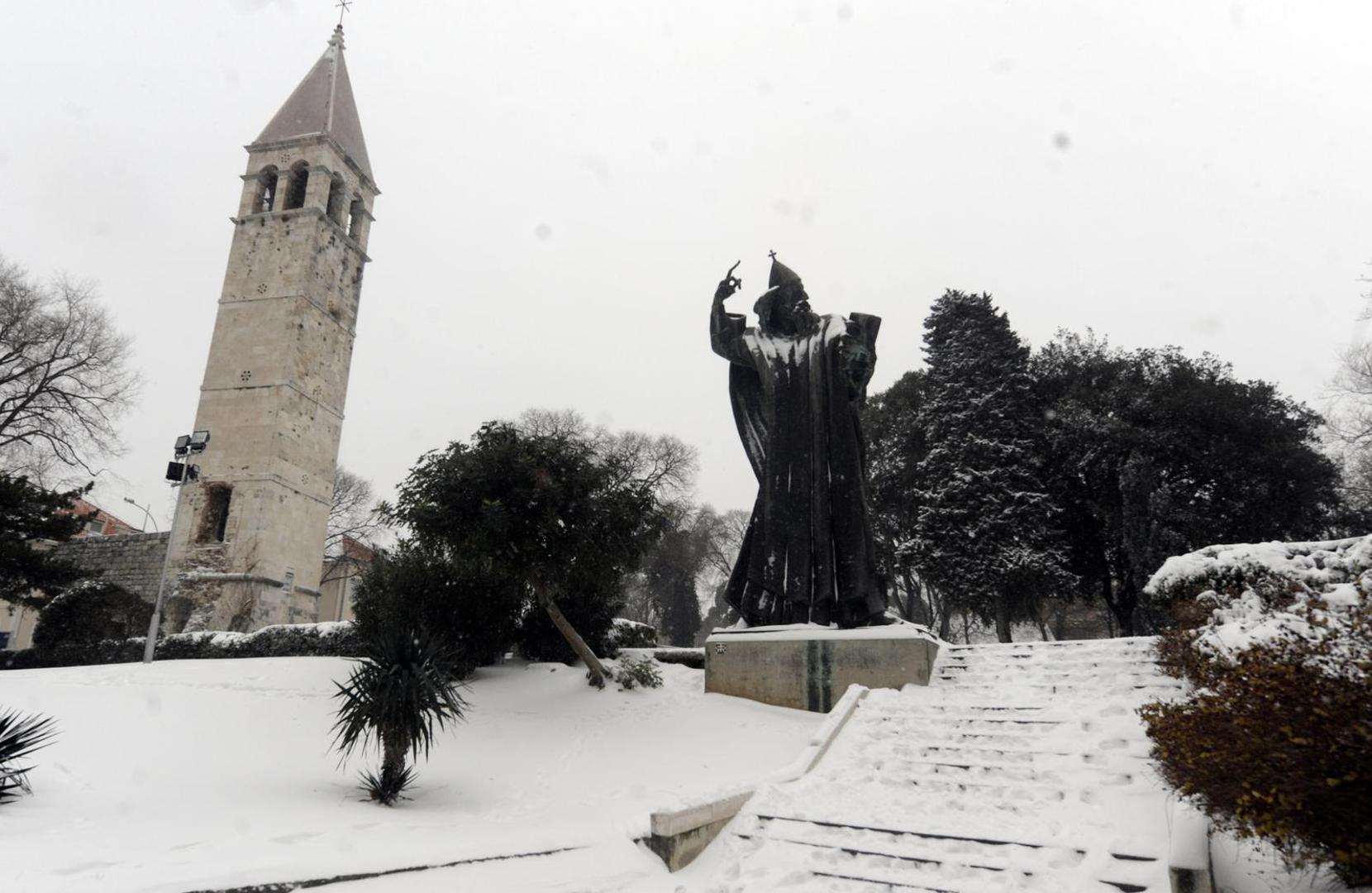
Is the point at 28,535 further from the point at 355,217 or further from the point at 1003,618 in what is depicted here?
the point at 1003,618

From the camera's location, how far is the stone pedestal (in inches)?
351

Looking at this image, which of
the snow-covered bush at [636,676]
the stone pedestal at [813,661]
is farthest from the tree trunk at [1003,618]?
the snow-covered bush at [636,676]

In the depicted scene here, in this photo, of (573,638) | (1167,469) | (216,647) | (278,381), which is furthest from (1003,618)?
(278,381)

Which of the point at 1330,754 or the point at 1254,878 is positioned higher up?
the point at 1330,754

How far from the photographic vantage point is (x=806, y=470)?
10.3m

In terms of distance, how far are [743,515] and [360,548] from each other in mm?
20454

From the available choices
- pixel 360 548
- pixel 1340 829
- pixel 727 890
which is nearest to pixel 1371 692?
pixel 1340 829

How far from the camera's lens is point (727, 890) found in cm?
451

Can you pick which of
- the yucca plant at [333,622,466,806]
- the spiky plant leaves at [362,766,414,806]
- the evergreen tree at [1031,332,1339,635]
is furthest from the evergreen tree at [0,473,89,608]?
the evergreen tree at [1031,332,1339,635]

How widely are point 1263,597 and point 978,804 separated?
152 inches

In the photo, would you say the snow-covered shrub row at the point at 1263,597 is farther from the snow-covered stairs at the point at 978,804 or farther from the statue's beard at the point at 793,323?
the statue's beard at the point at 793,323

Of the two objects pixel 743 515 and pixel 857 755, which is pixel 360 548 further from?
pixel 857 755

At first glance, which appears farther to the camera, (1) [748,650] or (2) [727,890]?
(1) [748,650]

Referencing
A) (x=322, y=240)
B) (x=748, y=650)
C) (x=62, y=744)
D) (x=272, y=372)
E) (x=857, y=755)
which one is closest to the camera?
(x=857, y=755)
